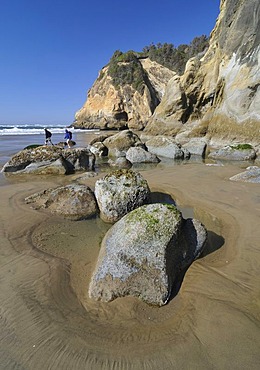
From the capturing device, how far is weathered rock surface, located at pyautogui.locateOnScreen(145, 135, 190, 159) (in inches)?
611

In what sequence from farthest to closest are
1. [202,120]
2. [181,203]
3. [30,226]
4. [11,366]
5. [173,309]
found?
1. [202,120]
2. [181,203]
3. [30,226]
4. [173,309]
5. [11,366]

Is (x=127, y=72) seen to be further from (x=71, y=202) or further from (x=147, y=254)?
(x=147, y=254)

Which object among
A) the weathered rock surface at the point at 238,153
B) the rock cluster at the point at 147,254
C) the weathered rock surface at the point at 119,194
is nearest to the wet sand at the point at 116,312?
the rock cluster at the point at 147,254

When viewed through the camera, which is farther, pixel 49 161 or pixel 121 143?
pixel 121 143

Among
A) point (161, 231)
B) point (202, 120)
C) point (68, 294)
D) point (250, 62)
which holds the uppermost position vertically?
point (250, 62)

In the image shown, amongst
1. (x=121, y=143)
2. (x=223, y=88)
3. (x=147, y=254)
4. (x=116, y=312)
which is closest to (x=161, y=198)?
(x=147, y=254)

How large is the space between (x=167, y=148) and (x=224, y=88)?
8.05 m

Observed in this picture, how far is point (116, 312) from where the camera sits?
A: 2.93 metres

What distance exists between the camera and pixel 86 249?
14.3ft

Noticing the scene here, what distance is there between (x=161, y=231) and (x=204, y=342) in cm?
141

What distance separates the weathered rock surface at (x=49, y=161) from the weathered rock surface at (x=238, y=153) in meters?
8.56

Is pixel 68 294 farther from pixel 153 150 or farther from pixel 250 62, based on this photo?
pixel 250 62

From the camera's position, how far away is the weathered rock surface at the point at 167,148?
1551 cm

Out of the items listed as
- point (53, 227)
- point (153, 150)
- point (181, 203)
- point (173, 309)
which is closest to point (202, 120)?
point (153, 150)
